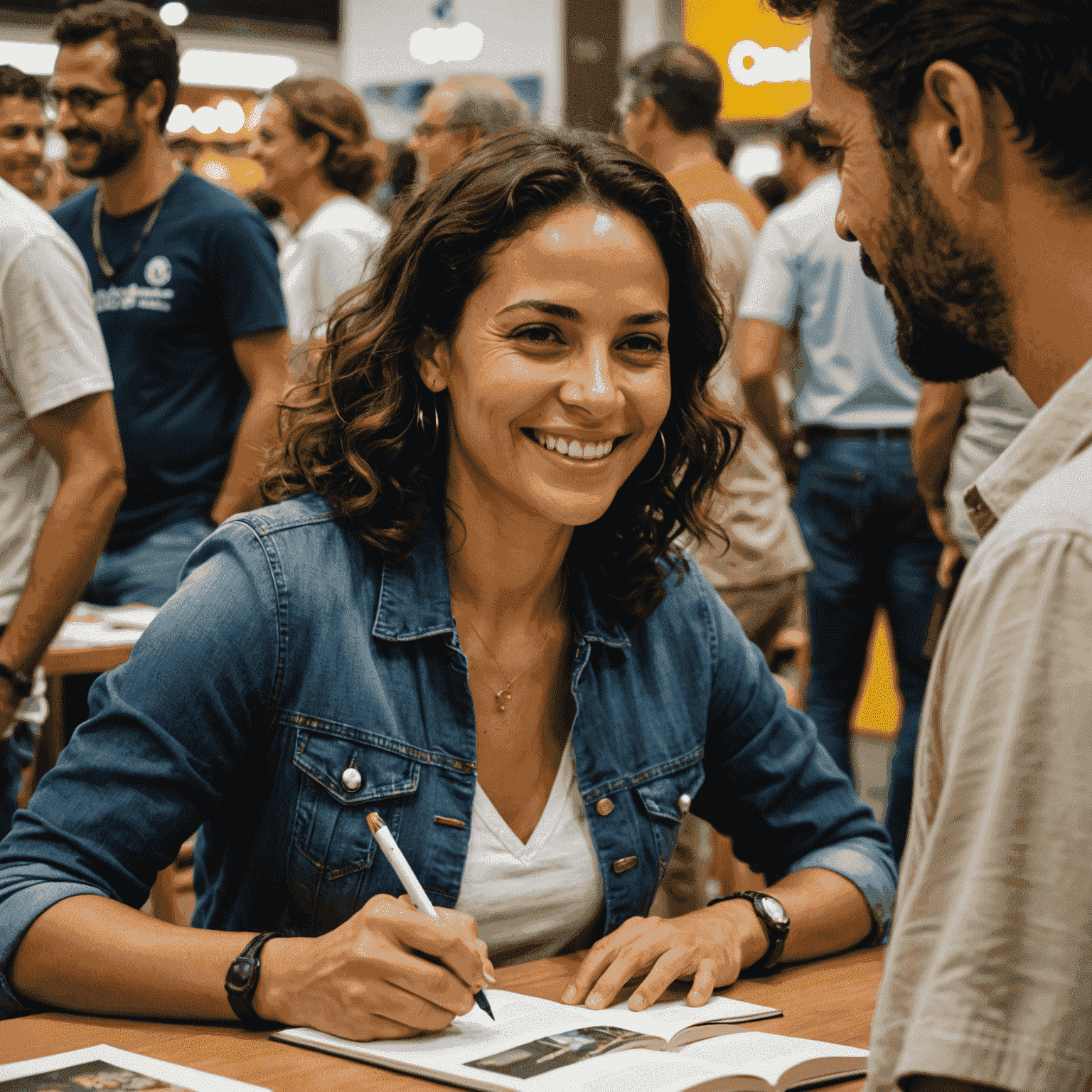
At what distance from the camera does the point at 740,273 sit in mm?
3350

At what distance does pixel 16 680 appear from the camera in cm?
202

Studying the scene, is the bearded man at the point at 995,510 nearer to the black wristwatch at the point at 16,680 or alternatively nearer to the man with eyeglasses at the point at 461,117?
the black wristwatch at the point at 16,680

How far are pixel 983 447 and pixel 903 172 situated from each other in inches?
82.4

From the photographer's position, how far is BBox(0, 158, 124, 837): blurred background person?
2.05 metres

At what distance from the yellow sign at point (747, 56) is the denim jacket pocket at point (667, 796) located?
5197 millimetres

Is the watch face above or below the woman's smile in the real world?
below

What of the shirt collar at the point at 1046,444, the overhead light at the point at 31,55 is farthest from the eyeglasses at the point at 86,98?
the overhead light at the point at 31,55

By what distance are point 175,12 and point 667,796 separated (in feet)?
41.5

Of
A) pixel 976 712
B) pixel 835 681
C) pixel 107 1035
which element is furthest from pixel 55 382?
pixel 835 681

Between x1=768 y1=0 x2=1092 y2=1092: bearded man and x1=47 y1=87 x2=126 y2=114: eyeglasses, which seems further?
x1=47 y1=87 x2=126 y2=114: eyeglasses

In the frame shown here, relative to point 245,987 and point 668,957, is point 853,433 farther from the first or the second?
point 245,987

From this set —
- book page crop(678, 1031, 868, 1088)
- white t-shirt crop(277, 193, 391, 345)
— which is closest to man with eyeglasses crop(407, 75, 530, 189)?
white t-shirt crop(277, 193, 391, 345)

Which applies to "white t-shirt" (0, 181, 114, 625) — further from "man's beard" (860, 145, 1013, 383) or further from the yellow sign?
the yellow sign

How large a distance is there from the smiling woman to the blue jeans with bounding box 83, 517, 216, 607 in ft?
4.89
